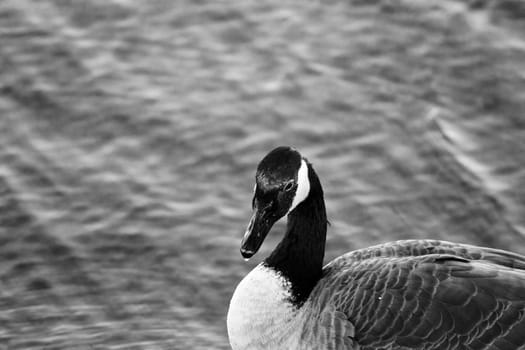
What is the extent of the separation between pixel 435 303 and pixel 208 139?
188 inches

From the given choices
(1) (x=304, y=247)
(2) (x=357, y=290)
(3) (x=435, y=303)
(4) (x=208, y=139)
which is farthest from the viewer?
(4) (x=208, y=139)

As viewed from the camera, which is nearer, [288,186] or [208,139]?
[288,186]

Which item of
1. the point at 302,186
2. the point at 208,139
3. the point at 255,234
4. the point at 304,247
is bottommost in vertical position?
the point at 208,139

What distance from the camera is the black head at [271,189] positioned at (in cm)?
806

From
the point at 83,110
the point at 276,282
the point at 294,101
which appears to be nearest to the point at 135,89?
the point at 83,110

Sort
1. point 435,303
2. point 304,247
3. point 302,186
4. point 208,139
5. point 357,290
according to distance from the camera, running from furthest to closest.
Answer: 1. point 208,139
2. point 304,247
3. point 302,186
4. point 357,290
5. point 435,303

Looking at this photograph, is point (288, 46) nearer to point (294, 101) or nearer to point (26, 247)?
point (294, 101)

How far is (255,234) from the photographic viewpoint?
318 inches

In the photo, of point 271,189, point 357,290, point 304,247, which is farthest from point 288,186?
point 357,290

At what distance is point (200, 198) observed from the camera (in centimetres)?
1126

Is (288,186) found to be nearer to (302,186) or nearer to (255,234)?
(302,186)

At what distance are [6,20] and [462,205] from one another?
6.44m

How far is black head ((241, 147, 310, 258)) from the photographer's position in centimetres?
806

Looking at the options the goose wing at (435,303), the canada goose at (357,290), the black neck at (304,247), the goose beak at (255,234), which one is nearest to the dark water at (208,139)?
the canada goose at (357,290)
